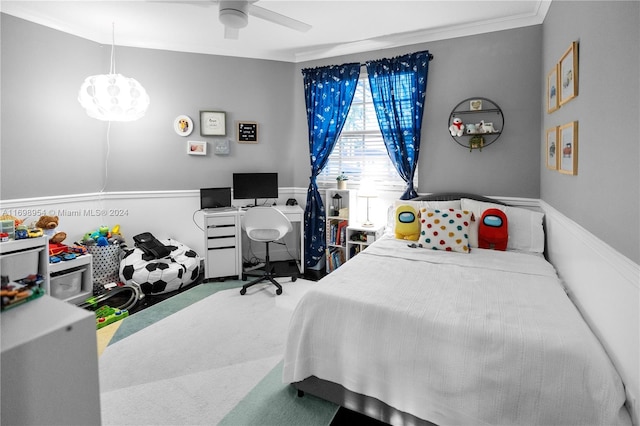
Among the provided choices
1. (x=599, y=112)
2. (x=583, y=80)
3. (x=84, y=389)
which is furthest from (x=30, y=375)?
(x=583, y=80)

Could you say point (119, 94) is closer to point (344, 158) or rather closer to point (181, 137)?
point (181, 137)

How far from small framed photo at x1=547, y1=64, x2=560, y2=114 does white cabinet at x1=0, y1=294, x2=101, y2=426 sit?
10.2 feet

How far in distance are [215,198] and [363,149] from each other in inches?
75.1

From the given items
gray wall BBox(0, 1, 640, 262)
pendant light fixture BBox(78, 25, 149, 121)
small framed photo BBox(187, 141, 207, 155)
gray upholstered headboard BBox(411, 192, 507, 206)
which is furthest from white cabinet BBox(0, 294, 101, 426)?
small framed photo BBox(187, 141, 207, 155)

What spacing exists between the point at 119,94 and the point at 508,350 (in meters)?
3.91

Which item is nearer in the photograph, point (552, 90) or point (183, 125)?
point (552, 90)

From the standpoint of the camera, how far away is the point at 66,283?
10.5 feet

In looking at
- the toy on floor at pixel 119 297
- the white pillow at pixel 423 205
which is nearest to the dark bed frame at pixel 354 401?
the white pillow at pixel 423 205

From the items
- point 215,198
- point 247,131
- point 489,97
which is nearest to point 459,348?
point 489,97

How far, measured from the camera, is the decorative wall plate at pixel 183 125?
14.0 ft

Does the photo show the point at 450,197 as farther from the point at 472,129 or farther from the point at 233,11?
the point at 233,11

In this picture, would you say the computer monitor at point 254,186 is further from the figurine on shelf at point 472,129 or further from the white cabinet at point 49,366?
the white cabinet at point 49,366

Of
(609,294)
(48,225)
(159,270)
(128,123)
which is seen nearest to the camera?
(609,294)

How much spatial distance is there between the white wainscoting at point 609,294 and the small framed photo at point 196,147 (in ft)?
12.6
